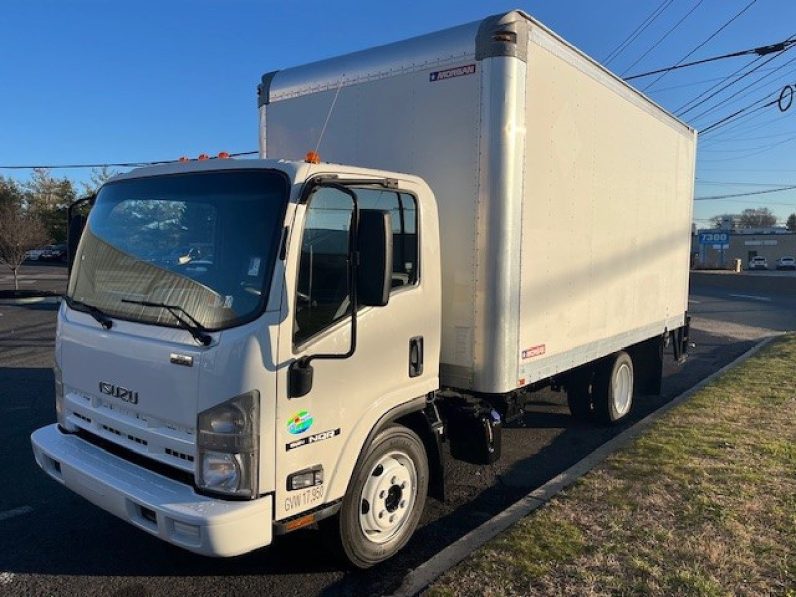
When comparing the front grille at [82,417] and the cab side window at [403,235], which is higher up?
the cab side window at [403,235]

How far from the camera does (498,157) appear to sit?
4031 millimetres

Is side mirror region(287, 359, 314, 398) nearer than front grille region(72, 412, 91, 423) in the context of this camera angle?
Yes

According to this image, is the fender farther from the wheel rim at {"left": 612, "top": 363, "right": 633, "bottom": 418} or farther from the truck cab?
the wheel rim at {"left": 612, "top": 363, "right": 633, "bottom": 418}

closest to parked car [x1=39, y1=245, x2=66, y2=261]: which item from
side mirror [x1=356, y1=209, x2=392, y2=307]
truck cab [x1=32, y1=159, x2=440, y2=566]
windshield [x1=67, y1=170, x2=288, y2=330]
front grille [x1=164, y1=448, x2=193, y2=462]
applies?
windshield [x1=67, y1=170, x2=288, y2=330]

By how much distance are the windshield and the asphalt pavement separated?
1562 mm

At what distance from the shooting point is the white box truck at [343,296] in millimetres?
2912

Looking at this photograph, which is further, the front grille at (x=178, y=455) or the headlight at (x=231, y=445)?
the front grille at (x=178, y=455)

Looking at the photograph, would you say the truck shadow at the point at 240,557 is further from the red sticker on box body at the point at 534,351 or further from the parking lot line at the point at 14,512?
the red sticker on box body at the point at 534,351

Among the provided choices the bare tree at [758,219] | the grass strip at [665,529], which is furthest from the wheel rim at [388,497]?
the bare tree at [758,219]

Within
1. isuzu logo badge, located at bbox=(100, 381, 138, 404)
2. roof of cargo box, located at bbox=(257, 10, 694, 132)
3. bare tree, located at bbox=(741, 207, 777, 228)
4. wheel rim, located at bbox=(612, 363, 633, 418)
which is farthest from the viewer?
bare tree, located at bbox=(741, 207, 777, 228)

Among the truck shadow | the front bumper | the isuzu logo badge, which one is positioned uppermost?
the isuzu logo badge

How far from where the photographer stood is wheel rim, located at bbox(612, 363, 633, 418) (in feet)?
22.6

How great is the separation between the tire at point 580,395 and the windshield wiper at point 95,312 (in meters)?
Answer: 4.75

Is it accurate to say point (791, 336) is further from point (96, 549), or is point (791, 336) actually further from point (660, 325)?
point (96, 549)
